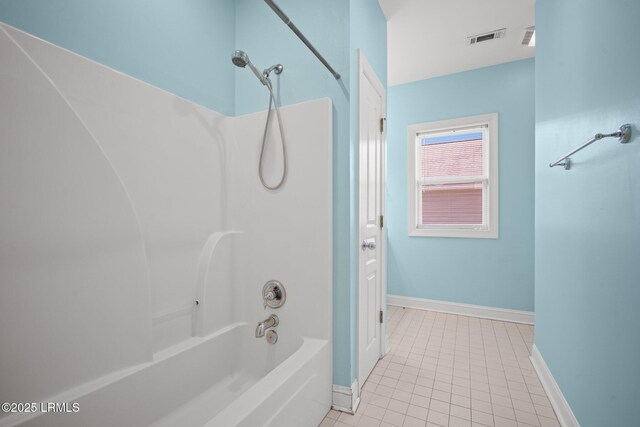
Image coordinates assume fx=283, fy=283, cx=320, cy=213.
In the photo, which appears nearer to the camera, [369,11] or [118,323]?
[118,323]

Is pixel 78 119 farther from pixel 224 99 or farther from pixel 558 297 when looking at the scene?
pixel 558 297

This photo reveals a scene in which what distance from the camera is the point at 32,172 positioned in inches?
38.6

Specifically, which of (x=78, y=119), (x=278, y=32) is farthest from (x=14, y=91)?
(x=278, y=32)

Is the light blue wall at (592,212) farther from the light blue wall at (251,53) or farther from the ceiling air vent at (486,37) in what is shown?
the light blue wall at (251,53)

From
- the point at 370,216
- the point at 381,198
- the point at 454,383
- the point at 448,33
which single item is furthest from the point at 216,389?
the point at 448,33

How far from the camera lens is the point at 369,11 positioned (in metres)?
1.95

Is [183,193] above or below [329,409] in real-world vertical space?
above

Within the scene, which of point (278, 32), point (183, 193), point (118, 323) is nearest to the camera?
point (118, 323)

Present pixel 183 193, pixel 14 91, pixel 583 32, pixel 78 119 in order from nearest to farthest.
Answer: pixel 14 91, pixel 78 119, pixel 583 32, pixel 183 193

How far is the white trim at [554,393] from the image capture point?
4.73 feet

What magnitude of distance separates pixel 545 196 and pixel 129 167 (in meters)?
2.45

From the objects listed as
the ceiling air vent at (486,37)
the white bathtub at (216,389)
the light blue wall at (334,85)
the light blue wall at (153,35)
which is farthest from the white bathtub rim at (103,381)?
the ceiling air vent at (486,37)

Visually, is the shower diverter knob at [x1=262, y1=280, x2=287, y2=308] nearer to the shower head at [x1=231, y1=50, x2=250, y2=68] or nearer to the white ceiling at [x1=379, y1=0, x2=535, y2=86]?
the shower head at [x1=231, y1=50, x2=250, y2=68]

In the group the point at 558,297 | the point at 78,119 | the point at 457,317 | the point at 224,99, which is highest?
the point at 224,99
